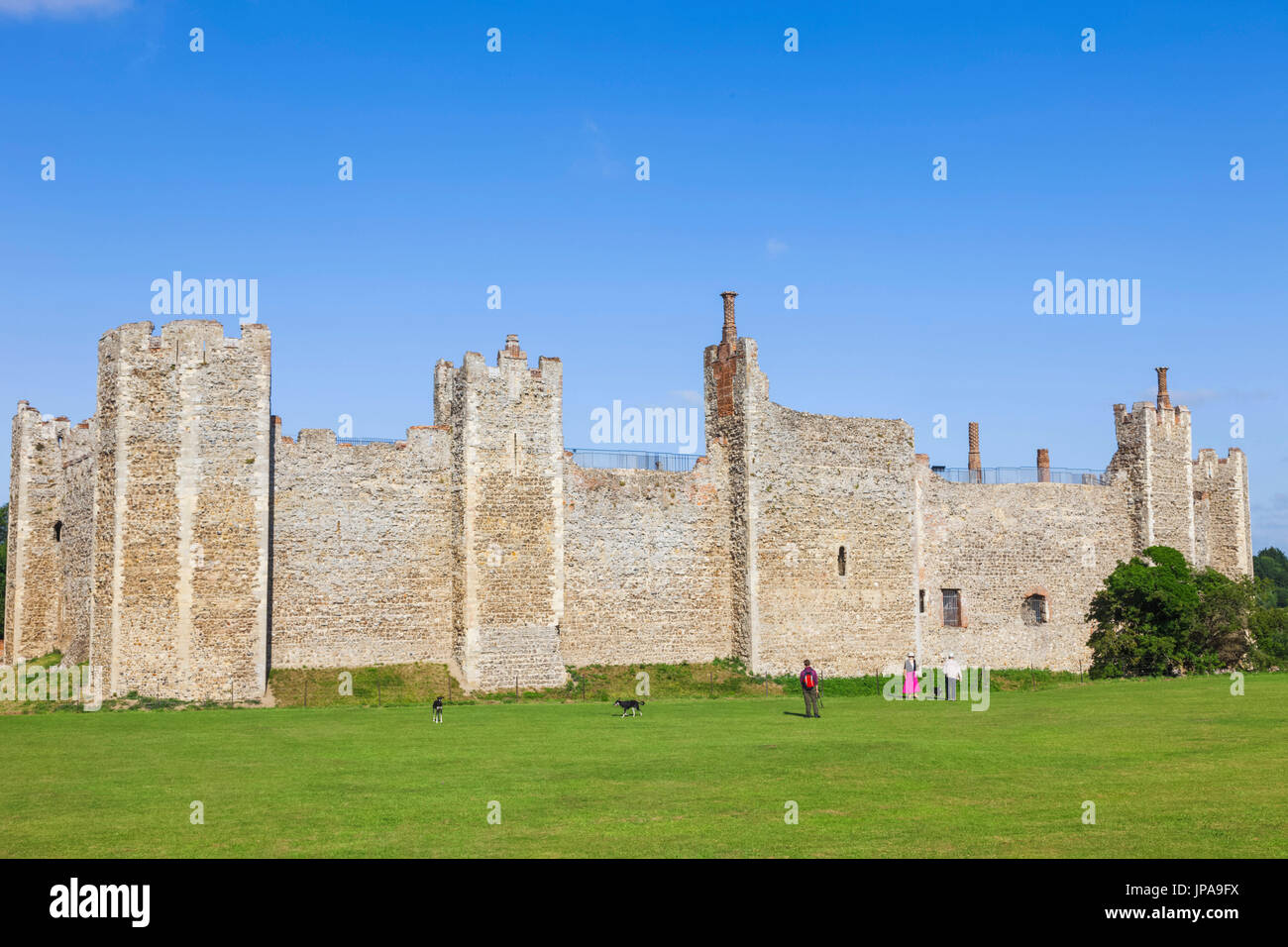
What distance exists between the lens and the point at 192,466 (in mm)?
31750

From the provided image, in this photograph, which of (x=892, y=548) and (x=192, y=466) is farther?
(x=892, y=548)

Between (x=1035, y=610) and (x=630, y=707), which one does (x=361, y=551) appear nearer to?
(x=630, y=707)

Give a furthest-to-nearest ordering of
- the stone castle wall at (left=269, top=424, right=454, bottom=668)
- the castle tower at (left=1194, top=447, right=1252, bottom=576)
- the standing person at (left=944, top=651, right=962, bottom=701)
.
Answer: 1. the castle tower at (left=1194, top=447, right=1252, bottom=576)
2. the stone castle wall at (left=269, top=424, right=454, bottom=668)
3. the standing person at (left=944, top=651, right=962, bottom=701)

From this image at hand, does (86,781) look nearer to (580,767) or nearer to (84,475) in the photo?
(580,767)

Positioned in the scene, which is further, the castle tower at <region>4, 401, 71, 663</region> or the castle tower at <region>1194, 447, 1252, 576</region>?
the castle tower at <region>1194, 447, 1252, 576</region>

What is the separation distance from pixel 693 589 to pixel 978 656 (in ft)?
39.5

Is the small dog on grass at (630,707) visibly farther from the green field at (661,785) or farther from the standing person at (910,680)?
the standing person at (910,680)

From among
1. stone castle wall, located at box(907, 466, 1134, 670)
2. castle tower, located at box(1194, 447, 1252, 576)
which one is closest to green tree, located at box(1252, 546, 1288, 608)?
castle tower, located at box(1194, 447, 1252, 576)

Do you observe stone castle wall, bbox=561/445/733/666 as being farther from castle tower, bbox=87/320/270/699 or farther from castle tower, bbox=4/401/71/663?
castle tower, bbox=4/401/71/663

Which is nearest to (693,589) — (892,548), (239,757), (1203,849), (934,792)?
(892,548)

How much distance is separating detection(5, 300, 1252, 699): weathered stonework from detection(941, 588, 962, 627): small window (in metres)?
0.10

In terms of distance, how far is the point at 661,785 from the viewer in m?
16.8

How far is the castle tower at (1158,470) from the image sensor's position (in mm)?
48594

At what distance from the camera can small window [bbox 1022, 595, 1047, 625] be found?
1825 inches
